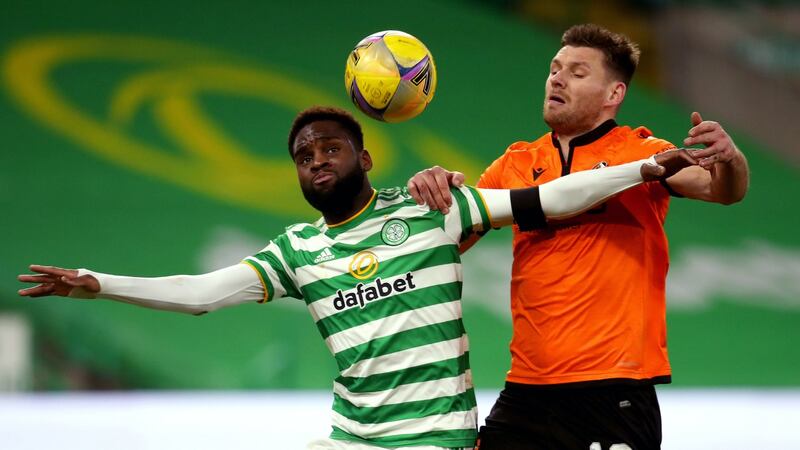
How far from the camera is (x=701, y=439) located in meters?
7.09

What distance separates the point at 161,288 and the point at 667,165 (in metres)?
1.94

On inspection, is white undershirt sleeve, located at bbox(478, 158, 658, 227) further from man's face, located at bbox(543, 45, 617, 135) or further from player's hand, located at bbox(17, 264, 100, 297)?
player's hand, located at bbox(17, 264, 100, 297)

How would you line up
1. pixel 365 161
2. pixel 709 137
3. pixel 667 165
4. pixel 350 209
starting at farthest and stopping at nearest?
pixel 365 161 < pixel 350 209 < pixel 667 165 < pixel 709 137

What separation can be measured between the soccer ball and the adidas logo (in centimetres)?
60

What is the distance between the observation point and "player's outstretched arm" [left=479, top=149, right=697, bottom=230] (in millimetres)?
3953

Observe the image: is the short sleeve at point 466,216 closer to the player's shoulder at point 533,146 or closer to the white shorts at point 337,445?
the player's shoulder at point 533,146

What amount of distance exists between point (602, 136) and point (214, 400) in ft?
22.0

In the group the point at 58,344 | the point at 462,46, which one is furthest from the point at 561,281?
the point at 462,46

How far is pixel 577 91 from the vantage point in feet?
14.4

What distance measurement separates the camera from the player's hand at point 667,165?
3.90 meters

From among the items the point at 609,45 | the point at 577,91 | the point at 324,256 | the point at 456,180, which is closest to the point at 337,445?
the point at 324,256

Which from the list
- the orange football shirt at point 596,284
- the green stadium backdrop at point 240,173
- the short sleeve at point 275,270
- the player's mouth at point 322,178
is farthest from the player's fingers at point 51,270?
the green stadium backdrop at point 240,173

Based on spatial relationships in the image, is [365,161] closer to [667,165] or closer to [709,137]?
[667,165]

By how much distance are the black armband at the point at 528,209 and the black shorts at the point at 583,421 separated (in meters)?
0.62
